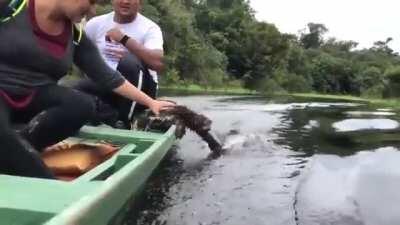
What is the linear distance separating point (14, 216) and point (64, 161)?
1.56 meters

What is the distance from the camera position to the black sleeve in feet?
12.4

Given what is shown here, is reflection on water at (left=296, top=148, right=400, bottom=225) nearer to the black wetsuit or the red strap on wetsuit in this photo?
the black wetsuit

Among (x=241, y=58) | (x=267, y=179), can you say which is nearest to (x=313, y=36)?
(x=241, y=58)

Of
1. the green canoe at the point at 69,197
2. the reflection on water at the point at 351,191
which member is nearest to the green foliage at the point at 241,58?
the reflection on water at the point at 351,191

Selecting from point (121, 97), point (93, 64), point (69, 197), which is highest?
point (93, 64)

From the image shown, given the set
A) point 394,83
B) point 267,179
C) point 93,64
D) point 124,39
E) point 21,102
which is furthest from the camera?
point 394,83

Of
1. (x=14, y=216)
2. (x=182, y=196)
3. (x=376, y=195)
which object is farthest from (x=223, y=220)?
(x=14, y=216)

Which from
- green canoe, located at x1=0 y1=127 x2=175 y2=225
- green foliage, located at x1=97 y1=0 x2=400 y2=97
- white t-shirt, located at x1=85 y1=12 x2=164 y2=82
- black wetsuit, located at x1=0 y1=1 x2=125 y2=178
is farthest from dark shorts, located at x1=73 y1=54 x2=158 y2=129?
green foliage, located at x1=97 y1=0 x2=400 y2=97

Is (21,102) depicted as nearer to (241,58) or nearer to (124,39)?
(124,39)

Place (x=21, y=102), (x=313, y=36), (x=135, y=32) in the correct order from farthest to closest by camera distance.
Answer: (x=313, y=36), (x=135, y=32), (x=21, y=102)

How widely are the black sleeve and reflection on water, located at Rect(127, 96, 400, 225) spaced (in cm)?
78

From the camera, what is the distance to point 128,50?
5660 millimetres

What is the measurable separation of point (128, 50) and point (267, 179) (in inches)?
69.6

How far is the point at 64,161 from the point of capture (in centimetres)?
369
